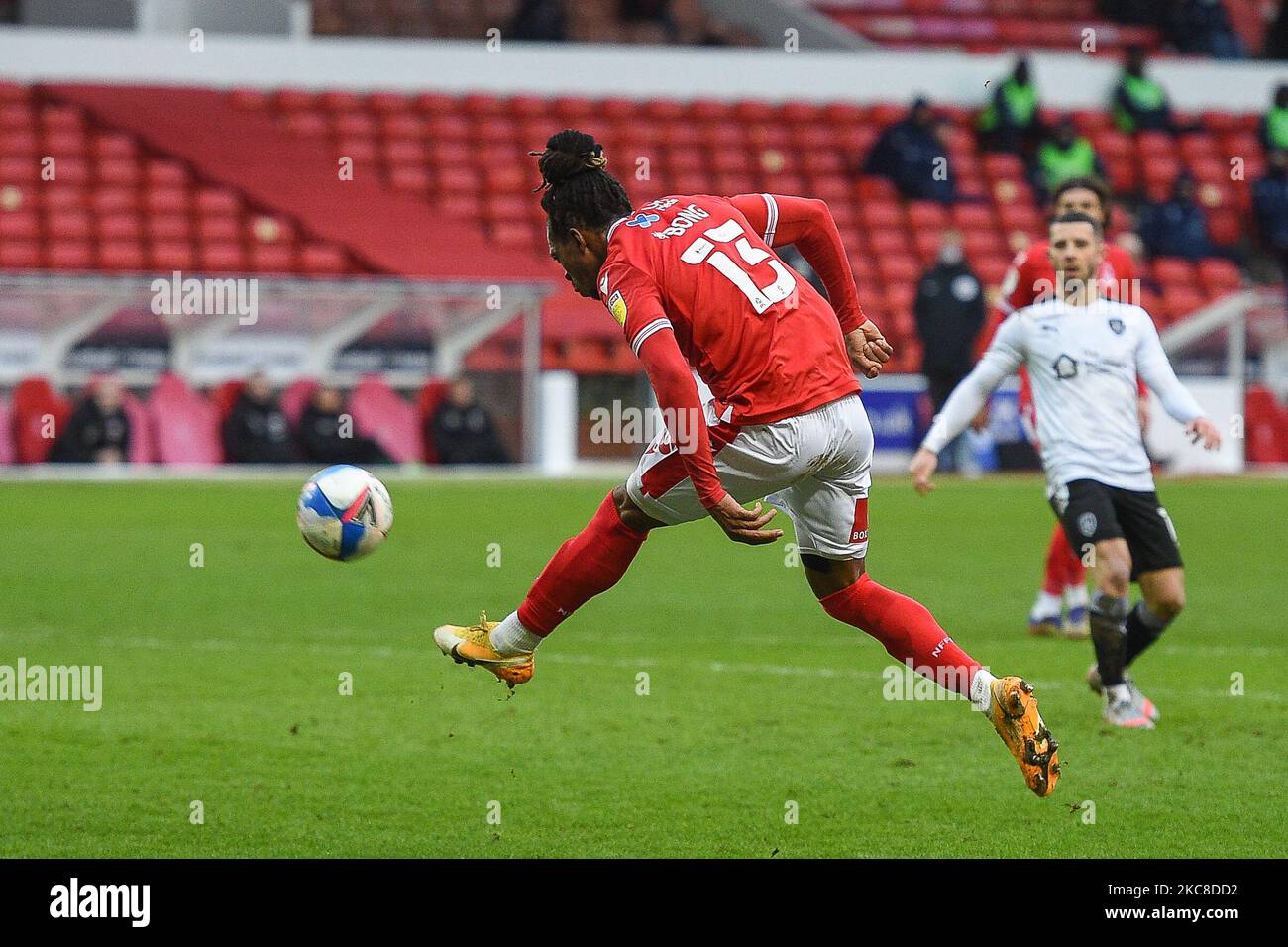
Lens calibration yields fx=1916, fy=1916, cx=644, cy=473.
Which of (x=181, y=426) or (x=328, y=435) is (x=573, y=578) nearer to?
(x=328, y=435)

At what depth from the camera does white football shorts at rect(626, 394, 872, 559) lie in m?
5.50

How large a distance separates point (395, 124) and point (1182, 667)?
18.4 meters

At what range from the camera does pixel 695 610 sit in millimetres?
10781

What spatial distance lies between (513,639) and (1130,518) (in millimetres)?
2665

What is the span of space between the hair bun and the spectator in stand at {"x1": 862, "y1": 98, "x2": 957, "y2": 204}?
20.0 m

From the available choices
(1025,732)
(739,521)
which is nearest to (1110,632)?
(1025,732)

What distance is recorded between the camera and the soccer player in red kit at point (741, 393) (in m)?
5.27

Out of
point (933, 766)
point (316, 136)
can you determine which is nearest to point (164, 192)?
point (316, 136)

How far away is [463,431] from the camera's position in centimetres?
2014

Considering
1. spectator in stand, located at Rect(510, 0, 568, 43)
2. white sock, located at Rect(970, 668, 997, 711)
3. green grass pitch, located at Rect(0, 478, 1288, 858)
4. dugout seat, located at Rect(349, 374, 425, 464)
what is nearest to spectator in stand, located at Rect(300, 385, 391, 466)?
dugout seat, located at Rect(349, 374, 425, 464)

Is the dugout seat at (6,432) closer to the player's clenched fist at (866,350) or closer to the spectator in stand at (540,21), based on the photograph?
the spectator in stand at (540,21)

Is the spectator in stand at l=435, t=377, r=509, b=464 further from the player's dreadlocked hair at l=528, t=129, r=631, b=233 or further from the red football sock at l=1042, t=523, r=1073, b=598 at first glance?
the player's dreadlocked hair at l=528, t=129, r=631, b=233

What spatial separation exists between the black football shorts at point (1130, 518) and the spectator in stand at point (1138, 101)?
70.1 ft

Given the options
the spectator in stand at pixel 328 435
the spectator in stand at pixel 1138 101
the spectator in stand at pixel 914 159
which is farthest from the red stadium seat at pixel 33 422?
the spectator in stand at pixel 1138 101
